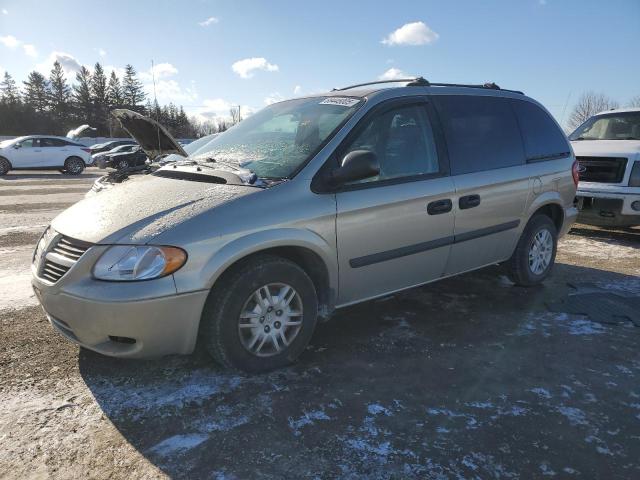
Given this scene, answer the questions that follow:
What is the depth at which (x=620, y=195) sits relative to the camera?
6.79m

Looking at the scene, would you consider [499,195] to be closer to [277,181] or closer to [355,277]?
[355,277]

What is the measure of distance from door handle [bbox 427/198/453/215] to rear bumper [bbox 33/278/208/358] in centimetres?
180

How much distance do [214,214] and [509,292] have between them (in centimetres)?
322

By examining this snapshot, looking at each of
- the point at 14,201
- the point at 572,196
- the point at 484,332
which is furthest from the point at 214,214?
the point at 14,201

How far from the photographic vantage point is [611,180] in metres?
7.04

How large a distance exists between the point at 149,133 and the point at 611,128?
7.55 metres

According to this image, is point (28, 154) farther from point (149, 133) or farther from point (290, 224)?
point (290, 224)

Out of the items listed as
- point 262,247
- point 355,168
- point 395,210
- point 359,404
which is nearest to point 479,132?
point 395,210

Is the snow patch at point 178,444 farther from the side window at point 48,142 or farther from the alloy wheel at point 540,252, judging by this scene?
the side window at point 48,142

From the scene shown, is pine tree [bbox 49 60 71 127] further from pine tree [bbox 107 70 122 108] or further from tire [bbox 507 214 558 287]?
tire [bbox 507 214 558 287]

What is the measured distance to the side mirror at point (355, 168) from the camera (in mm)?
2992

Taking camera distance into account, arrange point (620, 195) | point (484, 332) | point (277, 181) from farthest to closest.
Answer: point (620, 195)
point (484, 332)
point (277, 181)

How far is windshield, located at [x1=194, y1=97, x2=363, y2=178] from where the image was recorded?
3236mm

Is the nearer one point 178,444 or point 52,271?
point 178,444
